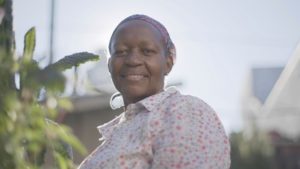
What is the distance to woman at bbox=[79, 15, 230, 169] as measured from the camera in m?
1.55

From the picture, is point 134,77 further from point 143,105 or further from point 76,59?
point 76,59

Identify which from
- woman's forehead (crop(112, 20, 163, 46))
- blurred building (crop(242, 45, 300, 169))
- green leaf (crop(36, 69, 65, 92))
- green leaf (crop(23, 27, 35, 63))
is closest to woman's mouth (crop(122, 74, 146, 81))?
woman's forehead (crop(112, 20, 163, 46))

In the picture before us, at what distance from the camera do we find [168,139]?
1560mm

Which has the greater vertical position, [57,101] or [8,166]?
[57,101]

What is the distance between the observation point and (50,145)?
3.49 feet

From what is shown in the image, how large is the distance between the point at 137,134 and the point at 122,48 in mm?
290

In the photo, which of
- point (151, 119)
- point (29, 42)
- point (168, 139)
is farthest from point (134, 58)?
point (29, 42)

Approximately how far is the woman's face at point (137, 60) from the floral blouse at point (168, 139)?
76mm

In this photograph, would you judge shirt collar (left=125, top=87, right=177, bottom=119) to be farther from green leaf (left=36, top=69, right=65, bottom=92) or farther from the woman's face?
green leaf (left=36, top=69, right=65, bottom=92)

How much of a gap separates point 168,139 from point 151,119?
0.35 feet

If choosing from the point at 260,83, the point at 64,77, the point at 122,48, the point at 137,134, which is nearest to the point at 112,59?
the point at 122,48

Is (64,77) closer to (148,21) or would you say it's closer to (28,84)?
(28,84)

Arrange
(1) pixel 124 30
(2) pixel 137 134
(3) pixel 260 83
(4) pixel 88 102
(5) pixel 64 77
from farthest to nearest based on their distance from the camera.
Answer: (3) pixel 260 83 < (4) pixel 88 102 < (1) pixel 124 30 < (2) pixel 137 134 < (5) pixel 64 77

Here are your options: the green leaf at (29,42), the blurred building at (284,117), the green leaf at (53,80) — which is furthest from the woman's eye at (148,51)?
the blurred building at (284,117)
